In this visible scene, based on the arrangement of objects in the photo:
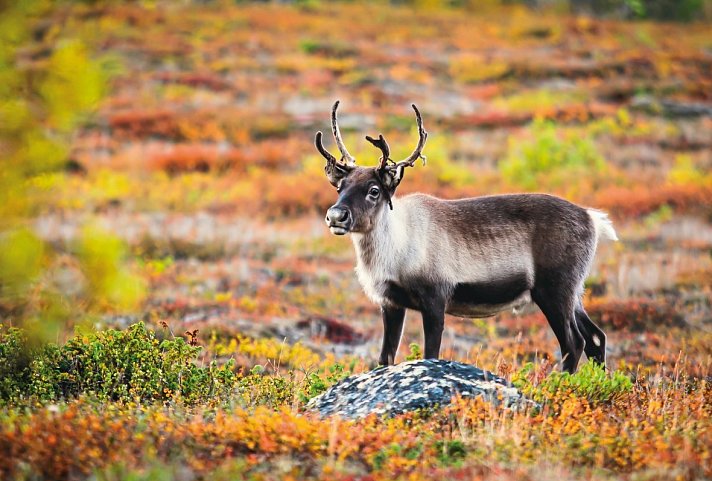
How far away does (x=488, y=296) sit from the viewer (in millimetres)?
7711

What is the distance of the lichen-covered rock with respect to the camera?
6125mm

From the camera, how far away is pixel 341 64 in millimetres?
34125

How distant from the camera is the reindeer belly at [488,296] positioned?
25.1 ft

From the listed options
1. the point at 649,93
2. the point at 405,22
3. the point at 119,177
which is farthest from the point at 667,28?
the point at 119,177

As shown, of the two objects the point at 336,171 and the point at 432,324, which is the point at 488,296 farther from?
the point at 336,171

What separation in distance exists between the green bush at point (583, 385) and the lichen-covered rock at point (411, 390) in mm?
279

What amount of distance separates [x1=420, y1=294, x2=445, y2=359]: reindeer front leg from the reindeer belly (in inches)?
14.7

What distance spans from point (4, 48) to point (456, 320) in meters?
8.10

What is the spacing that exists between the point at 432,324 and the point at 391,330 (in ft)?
1.37

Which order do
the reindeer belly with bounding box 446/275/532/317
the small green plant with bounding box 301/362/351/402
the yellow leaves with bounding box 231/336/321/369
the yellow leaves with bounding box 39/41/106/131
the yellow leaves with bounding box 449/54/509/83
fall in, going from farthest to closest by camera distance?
the yellow leaves with bounding box 449/54/509/83, the yellow leaves with bounding box 231/336/321/369, the reindeer belly with bounding box 446/275/532/317, the small green plant with bounding box 301/362/351/402, the yellow leaves with bounding box 39/41/106/131

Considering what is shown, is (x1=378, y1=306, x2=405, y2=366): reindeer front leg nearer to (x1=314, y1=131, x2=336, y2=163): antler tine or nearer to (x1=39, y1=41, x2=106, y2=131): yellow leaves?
(x1=314, y1=131, x2=336, y2=163): antler tine

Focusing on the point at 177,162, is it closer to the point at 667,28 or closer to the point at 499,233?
the point at 499,233

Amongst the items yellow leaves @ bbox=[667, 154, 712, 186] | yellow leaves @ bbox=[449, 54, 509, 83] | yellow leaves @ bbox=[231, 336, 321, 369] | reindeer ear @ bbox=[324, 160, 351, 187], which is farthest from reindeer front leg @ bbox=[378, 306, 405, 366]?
yellow leaves @ bbox=[449, 54, 509, 83]

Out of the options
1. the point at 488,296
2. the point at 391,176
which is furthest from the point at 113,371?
the point at 488,296
